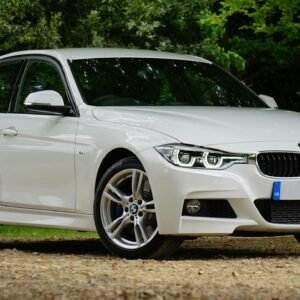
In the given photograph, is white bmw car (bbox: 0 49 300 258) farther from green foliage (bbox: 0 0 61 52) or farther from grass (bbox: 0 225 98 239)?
green foliage (bbox: 0 0 61 52)

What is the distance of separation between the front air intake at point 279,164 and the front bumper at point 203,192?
68 mm

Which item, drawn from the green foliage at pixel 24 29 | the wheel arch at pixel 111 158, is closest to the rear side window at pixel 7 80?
the wheel arch at pixel 111 158

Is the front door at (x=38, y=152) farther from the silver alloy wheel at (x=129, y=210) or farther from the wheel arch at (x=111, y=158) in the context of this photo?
the silver alloy wheel at (x=129, y=210)

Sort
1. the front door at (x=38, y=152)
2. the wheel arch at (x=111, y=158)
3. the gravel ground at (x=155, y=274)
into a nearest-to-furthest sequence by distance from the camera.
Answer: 1. the gravel ground at (x=155, y=274)
2. the wheel arch at (x=111, y=158)
3. the front door at (x=38, y=152)

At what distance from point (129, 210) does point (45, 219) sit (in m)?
1.15

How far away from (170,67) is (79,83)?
3.50ft

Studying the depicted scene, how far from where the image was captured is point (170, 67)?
10.7 meters

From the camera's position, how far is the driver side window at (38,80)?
10.3 metres

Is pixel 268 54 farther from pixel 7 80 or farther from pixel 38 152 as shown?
pixel 38 152

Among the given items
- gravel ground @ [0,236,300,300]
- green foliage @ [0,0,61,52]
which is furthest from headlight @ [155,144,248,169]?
green foliage @ [0,0,61,52]

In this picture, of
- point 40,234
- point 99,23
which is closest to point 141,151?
point 40,234

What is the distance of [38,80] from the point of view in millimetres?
10609

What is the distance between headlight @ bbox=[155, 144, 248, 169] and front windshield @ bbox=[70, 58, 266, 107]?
1158 millimetres

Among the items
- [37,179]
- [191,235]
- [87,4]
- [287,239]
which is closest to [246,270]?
[191,235]
